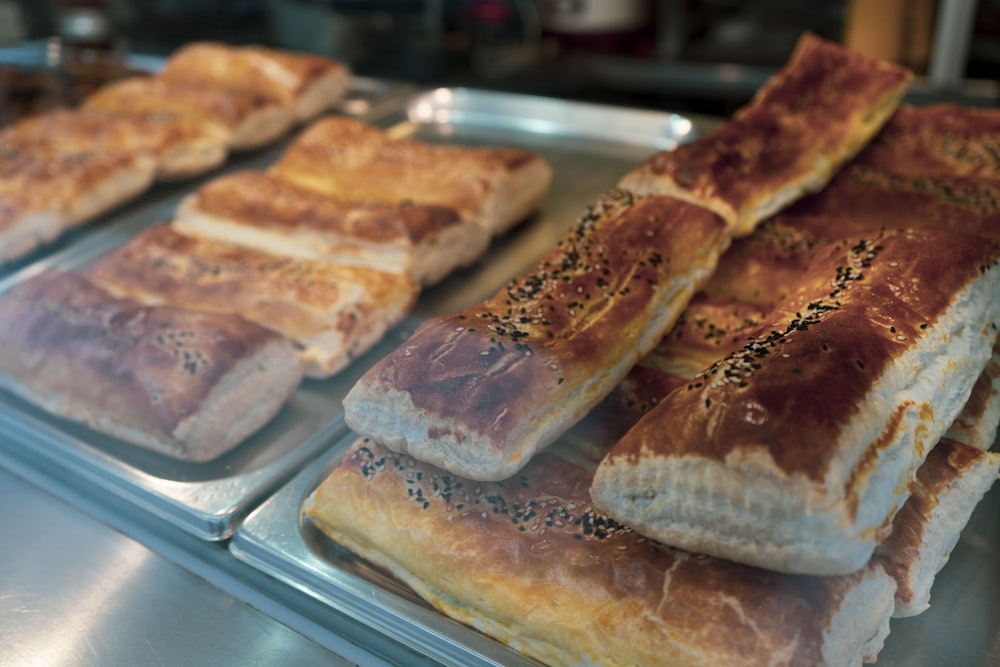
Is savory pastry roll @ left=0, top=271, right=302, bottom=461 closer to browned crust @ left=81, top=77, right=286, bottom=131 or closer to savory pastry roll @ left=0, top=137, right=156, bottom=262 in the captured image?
savory pastry roll @ left=0, top=137, right=156, bottom=262

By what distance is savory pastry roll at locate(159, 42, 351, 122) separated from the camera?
4.79 metres

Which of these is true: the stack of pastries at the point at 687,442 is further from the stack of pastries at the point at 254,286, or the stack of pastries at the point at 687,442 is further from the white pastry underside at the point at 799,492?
the stack of pastries at the point at 254,286

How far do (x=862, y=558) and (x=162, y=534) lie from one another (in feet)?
5.61

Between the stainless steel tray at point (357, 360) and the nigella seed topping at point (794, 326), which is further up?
the nigella seed topping at point (794, 326)

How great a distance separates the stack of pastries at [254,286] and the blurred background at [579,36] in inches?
83.4

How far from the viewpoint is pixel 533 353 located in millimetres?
2090

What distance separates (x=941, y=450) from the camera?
2062 millimetres

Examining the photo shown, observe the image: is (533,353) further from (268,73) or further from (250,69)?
(250,69)

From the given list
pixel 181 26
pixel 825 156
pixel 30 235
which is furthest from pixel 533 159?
pixel 181 26

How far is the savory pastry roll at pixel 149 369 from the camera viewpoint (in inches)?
98.0

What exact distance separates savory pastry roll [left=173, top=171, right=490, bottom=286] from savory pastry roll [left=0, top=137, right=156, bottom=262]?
18.7 inches

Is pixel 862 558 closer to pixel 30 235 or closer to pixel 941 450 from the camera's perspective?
pixel 941 450

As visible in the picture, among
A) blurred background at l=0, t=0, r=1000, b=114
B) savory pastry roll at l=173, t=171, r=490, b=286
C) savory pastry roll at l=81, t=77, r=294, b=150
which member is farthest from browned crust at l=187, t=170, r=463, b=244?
blurred background at l=0, t=0, r=1000, b=114

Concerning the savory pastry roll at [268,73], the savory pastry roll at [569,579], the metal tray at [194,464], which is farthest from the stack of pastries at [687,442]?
the savory pastry roll at [268,73]
